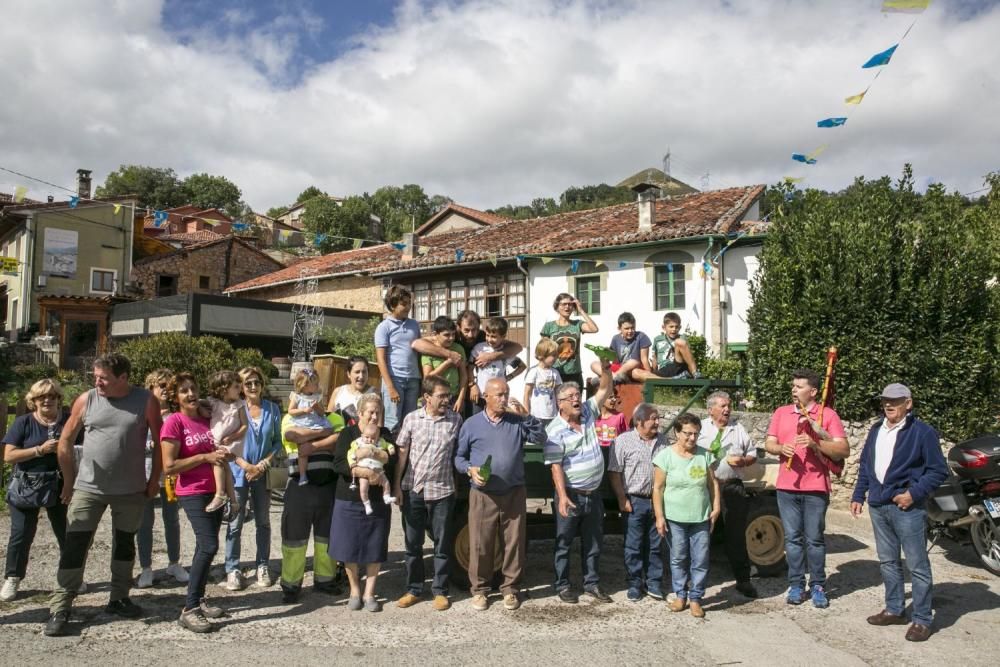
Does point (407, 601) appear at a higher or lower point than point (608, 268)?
lower

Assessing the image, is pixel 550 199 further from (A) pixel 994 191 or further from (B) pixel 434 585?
(B) pixel 434 585

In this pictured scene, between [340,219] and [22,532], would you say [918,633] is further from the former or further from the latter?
[340,219]

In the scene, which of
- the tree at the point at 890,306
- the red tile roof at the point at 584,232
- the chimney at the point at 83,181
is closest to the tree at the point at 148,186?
the chimney at the point at 83,181

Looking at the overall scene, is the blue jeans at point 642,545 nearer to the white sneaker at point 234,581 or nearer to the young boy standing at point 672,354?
the young boy standing at point 672,354

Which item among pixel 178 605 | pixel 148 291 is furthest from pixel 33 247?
pixel 178 605

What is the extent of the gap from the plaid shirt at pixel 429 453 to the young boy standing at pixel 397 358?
29.0 inches

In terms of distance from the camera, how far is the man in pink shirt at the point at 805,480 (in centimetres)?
536

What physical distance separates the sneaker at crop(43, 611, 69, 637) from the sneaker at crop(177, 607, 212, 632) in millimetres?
668

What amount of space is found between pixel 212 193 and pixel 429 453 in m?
53.6

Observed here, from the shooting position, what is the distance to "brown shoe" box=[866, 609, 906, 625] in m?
5.04

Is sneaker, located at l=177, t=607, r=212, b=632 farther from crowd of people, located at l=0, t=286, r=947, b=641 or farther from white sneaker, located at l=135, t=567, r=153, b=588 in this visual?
white sneaker, located at l=135, t=567, r=153, b=588

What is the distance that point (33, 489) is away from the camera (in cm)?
489

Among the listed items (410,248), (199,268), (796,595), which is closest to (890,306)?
(796,595)

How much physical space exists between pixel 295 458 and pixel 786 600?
393 centimetres
